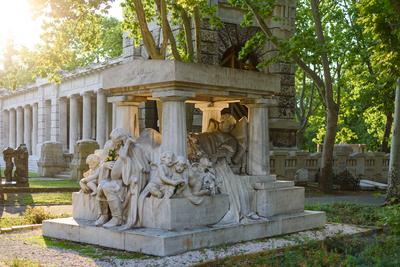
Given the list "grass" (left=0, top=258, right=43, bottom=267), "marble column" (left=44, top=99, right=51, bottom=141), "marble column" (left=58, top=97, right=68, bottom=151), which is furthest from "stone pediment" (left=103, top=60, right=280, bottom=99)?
"marble column" (left=44, top=99, right=51, bottom=141)

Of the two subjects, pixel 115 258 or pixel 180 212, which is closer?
pixel 115 258

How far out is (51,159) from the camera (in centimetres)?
3086

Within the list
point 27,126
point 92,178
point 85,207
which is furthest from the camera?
point 27,126

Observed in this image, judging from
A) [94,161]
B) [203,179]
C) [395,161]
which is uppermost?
[94,161]

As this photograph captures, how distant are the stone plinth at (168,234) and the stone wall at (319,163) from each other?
14.1 metres

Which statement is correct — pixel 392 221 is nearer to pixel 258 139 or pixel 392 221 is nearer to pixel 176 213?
pixel 258 139

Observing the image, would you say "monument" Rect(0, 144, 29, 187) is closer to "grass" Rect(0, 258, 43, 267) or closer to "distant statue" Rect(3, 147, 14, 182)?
"distant statue" Rect(3, 147, 14, 182)

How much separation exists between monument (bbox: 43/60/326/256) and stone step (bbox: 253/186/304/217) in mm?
18

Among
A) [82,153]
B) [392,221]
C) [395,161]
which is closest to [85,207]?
[392,221]

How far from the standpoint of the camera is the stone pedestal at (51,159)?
3048cm

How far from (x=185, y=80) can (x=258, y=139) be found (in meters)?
2.21

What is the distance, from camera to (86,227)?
9969 millimetres

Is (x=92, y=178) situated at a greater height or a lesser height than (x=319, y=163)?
greater

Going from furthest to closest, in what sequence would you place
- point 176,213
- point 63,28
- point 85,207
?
point 63,28 < point 85,207 < point 176,213
